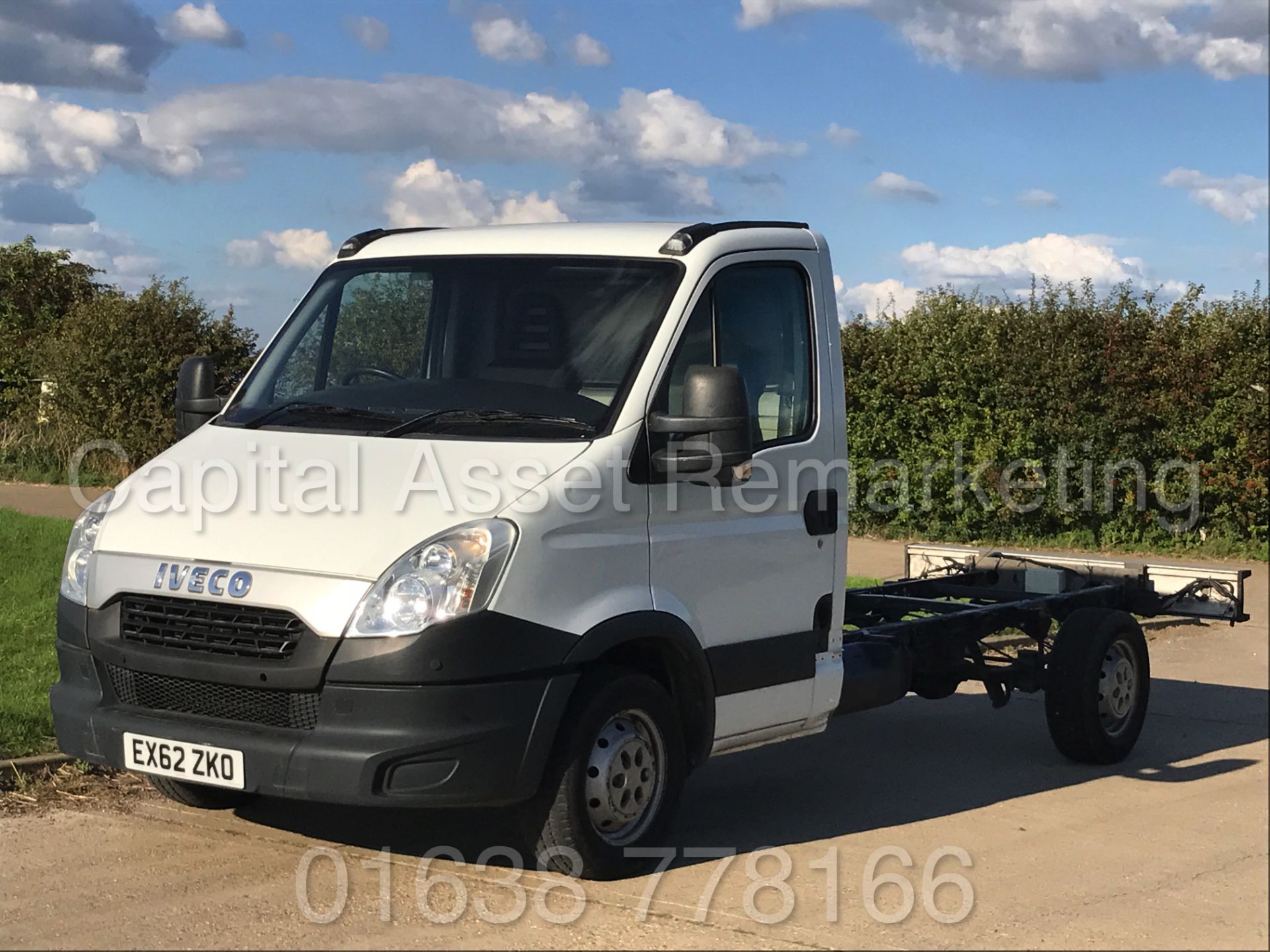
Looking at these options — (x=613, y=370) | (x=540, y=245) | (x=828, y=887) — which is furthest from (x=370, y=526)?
(x=828, y=887)

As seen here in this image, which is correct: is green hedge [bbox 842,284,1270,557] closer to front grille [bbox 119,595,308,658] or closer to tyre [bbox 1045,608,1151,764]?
tyre [bbox 1045,608,1151,764]

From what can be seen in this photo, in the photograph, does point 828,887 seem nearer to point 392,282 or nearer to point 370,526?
point 370,526

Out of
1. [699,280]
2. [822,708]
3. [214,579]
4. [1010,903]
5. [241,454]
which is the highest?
[699,280]

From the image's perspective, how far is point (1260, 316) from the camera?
54.4 feet

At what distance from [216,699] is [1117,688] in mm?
4990

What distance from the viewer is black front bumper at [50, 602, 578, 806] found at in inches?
215

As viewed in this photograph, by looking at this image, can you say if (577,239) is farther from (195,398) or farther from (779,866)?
(779,866)

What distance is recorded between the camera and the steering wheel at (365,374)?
6.68m

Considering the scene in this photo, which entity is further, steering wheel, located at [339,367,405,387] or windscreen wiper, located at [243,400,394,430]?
steering wheel, located at [339,367,405,387]

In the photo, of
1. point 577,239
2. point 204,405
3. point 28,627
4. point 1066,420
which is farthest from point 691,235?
point 1066,420

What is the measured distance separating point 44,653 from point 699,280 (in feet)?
16.7

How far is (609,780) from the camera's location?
5.98 m

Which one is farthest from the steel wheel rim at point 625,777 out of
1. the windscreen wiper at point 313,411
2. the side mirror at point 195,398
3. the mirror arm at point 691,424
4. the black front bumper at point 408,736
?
the side mirror at point 195,398

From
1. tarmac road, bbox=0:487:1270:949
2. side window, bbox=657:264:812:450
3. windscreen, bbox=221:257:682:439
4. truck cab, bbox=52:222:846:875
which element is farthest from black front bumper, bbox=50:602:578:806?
side window, bbox=657:264:812:450
